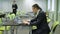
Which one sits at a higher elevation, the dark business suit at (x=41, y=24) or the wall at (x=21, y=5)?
the wall at (x=21, y=5)

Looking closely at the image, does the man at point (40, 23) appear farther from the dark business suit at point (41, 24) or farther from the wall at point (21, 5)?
the wall at point (21, 5)

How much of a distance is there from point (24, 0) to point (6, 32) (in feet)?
27.4

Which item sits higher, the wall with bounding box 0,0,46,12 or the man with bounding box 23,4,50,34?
the wall with bounding box 0,0,46,12

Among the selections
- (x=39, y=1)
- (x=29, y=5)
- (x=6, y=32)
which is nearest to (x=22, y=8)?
(x=29, y=5)

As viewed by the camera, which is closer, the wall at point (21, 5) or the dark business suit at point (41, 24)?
the dark business suit at point (41, 24)

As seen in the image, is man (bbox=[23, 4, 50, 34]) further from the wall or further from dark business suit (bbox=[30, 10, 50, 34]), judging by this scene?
the wall

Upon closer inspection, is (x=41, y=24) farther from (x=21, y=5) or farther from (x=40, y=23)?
(x=21, y=5)

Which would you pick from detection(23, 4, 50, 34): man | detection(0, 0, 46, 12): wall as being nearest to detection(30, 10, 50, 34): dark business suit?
detection(23, 4, 50, 34): man

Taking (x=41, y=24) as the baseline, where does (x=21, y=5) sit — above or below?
above

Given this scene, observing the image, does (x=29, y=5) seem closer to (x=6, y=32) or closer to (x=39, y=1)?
(x=39, y=1)

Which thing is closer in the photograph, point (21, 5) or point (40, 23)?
point (40, 23)

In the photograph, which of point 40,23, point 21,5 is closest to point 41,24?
point 40,23

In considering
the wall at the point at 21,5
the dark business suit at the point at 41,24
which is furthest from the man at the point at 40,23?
the wall at the point at 21,5

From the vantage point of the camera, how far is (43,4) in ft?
42.2
